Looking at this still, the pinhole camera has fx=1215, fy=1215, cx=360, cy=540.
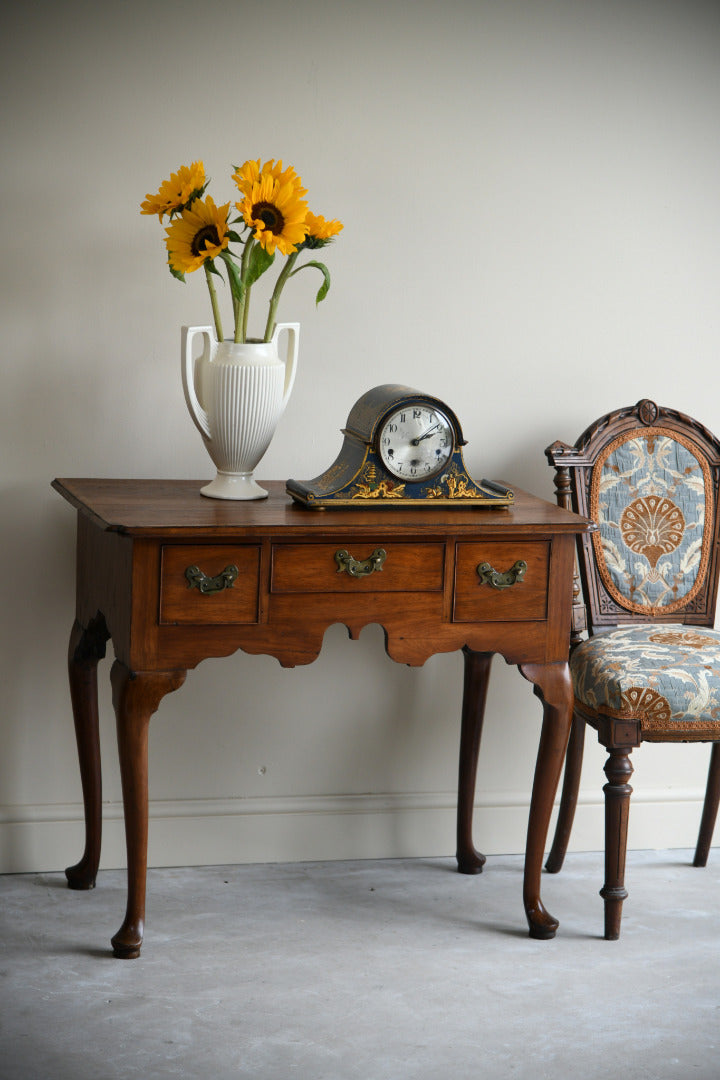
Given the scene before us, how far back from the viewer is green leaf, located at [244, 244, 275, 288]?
234cm

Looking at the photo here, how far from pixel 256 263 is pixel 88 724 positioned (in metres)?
1.00

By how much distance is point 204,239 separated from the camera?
228 cm

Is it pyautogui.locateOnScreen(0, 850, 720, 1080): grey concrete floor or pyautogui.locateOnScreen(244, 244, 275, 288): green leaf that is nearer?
pyautogui.locateOnScreen(0, 850, 720, 1080): grey concrete floor

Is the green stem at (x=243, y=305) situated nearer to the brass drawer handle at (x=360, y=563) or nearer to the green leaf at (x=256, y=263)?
the green leaf at (x=256, y=263)

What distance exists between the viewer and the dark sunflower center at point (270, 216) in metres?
2.26

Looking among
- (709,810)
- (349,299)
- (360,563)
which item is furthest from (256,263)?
(709,810)

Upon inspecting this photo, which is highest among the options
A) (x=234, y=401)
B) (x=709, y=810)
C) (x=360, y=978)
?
(x=234, y=401)

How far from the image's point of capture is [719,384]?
2.97 meters

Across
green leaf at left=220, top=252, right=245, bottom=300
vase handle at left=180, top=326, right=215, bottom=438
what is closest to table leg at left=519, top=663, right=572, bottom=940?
vase handle at left=180, top=326, right=215, bottom=438

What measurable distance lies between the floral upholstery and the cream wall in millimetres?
206

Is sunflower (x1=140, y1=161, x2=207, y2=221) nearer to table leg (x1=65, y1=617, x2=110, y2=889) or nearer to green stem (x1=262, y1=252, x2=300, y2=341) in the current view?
green stem (x1=262, y1=252, x2=300, y2=341)

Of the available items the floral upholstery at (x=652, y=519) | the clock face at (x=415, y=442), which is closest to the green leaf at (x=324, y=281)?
the clock face at (x=415, y=442)

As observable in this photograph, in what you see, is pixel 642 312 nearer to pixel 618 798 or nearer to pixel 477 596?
pixel 477 596

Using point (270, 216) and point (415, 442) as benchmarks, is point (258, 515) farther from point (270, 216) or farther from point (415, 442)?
point (270, 216)
